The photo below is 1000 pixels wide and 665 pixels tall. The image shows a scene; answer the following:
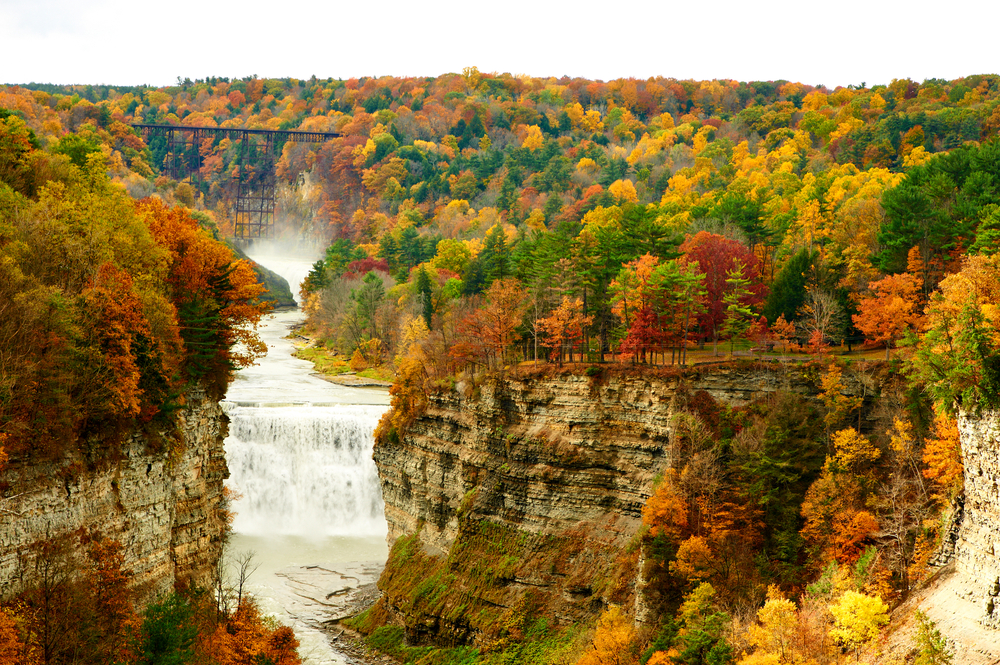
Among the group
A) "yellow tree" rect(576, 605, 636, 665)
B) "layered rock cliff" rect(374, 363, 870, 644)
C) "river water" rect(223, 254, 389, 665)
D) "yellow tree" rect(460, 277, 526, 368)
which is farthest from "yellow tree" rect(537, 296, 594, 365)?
"river water" rect(223, 254, 389, 665)

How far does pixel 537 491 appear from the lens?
58.8 meters

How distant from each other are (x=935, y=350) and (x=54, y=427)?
33454 millimetres

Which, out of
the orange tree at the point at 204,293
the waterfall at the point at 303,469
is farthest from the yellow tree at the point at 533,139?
the orange tree at the point at 204,293

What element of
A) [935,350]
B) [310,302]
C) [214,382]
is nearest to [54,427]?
[214,382]

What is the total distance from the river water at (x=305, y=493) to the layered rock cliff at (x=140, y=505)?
61.0 feet

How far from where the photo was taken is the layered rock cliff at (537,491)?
180 feet

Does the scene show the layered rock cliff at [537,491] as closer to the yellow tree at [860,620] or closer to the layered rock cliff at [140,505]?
the yellow tree at [860,620]

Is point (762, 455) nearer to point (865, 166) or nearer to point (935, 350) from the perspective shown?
point (935, 350)

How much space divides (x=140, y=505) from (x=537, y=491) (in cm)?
2487

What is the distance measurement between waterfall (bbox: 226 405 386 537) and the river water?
8cm

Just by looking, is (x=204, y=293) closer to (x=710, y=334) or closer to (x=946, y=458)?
(x=946, y=458)

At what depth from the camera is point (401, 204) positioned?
16962cm

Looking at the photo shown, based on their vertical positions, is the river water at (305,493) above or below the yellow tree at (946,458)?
below

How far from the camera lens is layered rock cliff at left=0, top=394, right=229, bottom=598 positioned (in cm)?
3406
